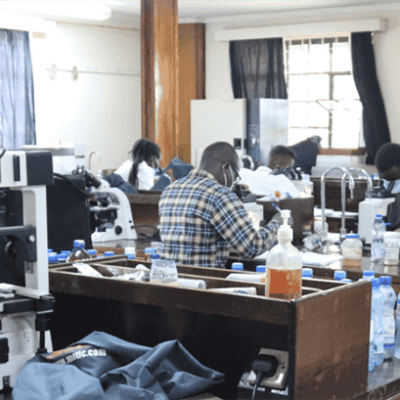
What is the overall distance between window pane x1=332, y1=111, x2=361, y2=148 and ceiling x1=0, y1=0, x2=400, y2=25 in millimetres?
1288

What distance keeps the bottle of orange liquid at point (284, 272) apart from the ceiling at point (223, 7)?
6697 millimetres

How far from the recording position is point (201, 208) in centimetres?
277

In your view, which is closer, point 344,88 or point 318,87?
point 344,88

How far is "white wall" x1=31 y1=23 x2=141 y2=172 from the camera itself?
28.1 feet

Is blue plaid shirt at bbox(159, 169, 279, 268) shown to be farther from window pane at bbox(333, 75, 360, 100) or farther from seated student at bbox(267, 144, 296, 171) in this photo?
window pane at bbox(333, 75, 360, 100)

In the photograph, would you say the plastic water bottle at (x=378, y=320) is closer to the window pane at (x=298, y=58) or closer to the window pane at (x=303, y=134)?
the window pane at (x=303, y=134)

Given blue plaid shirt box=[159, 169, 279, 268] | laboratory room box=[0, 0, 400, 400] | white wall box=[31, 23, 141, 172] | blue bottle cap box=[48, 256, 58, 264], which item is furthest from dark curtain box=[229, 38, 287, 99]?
blue bottle cap box=[48, 256, 58, 264]

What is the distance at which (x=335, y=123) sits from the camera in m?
8.77

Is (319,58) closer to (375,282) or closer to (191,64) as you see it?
(191,64)

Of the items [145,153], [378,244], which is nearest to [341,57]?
[145,153]

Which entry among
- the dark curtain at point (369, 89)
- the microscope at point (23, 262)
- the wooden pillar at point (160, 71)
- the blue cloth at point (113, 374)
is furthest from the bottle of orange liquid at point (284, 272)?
the dark curtain at point (369, 89)

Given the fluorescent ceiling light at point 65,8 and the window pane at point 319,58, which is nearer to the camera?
the fluorescent ceiling light at point 65,8

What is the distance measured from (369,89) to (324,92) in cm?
64

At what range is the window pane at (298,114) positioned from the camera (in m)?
9.02
